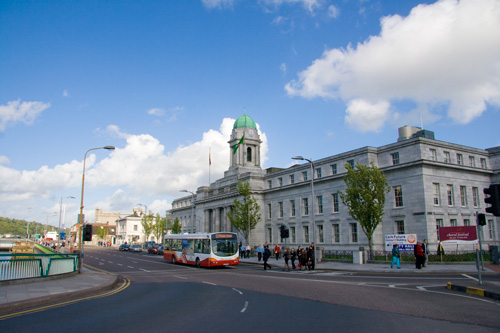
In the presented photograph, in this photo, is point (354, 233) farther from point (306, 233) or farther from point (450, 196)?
point (450, 196)

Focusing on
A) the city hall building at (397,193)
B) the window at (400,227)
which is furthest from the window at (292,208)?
the window at (400,227)

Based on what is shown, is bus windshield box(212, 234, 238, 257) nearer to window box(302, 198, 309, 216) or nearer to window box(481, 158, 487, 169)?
window box(302, 198, 309, 216)

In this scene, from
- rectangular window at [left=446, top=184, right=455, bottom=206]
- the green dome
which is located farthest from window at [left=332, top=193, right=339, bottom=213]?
the green dome

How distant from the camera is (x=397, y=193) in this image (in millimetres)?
40219

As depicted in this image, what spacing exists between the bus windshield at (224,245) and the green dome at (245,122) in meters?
42.3

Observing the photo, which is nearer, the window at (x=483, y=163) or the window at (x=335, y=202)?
the window at (x=483, y=163)

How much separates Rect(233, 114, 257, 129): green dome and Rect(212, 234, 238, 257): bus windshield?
4226cm

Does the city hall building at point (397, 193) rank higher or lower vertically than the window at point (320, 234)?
higher

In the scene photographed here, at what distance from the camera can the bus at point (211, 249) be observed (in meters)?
30.7

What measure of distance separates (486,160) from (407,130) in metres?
9.38

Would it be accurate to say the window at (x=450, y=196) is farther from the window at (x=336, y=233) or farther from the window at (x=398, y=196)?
the window at (x=336, y=233)

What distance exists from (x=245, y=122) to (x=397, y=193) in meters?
37.5

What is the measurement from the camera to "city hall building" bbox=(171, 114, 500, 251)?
38188mm

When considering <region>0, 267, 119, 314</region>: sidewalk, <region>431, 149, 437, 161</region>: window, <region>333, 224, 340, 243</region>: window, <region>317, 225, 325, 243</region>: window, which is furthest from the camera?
<region>317, 225, 325, 243</region>: window
